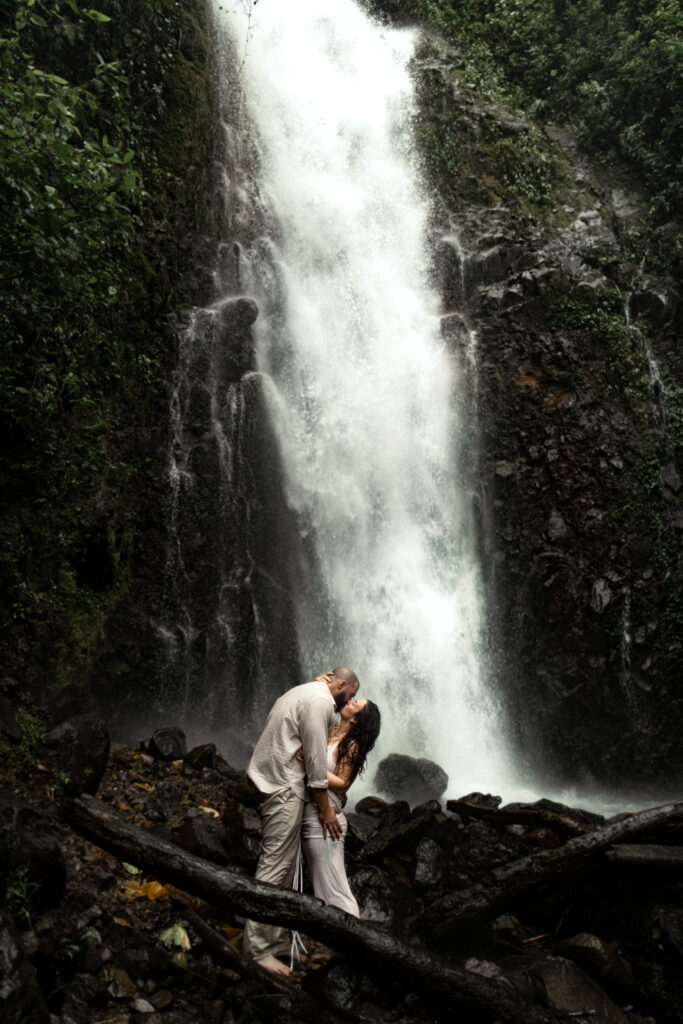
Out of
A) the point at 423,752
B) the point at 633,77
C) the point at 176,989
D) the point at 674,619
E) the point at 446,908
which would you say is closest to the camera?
the point at 176,989

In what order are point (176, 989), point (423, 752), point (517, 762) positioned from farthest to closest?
1. point (517, 762)
2. point (423, 752)
3. point (176, 989)

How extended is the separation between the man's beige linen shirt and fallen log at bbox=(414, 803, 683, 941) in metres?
1.69

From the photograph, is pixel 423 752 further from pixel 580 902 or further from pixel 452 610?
pixel 580 902

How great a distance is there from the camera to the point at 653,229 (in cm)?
1398

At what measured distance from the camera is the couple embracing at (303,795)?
423 cm

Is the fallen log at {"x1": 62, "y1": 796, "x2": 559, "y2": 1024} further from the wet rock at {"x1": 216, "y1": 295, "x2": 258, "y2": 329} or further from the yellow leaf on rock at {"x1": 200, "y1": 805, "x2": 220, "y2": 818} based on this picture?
the wet rock at {"x1": 216, "y1": 295, "x2": 258, "y2": 329}

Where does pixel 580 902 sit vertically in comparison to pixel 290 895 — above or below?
above

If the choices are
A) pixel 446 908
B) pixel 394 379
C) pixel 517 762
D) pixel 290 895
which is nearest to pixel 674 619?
pixel 517 762

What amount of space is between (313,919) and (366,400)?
9.28 meters

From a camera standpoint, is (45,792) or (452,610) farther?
(452,610)

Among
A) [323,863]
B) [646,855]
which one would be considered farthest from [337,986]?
[646,855]

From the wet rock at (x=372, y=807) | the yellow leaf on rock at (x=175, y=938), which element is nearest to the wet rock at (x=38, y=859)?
the yellow leaf on rock at (x=175, y=938)

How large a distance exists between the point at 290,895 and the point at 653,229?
47.2 ft

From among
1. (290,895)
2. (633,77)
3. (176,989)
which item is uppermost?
(633,77)
